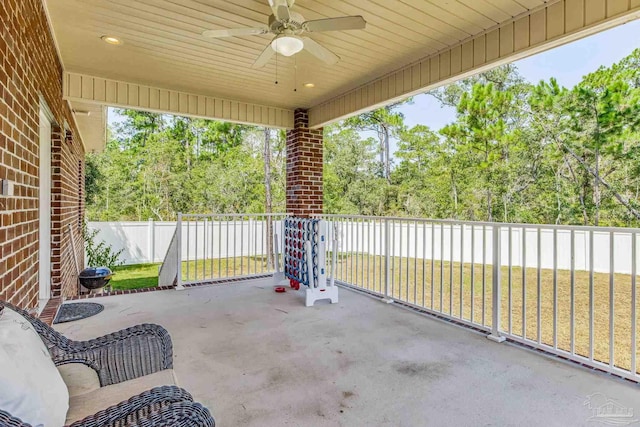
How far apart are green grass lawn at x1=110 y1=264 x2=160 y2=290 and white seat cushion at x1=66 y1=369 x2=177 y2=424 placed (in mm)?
7858

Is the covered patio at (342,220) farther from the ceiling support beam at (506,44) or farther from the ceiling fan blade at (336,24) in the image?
the ceiling fan blade at (336,24)

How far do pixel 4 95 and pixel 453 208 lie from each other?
42.1 feet

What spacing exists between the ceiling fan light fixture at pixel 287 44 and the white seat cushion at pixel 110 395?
7.24ft

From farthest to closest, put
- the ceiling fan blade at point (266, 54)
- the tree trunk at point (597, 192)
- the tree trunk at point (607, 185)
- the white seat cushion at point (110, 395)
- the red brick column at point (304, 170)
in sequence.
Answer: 1. the tree trunk at point (597, 192)
2. the tree trunk at point (607, 185)
3. the red brick column at point (304, 170)
4. the ceiling fan blade at point (266, 54)
5. the white seat cushion at point (110, 395)

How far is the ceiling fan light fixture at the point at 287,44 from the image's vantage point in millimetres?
2557

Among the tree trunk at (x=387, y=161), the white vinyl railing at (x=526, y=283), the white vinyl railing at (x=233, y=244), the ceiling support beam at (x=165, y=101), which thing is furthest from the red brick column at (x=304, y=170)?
the tree trunk at (x=387, y=161)

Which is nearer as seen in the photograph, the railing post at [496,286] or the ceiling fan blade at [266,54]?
the ceiling fan blade at [266,54]

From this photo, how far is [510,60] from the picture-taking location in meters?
3.26

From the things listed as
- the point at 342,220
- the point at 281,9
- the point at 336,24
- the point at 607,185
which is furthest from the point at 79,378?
the point at 607,185

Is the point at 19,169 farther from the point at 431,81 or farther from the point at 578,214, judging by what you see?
the point at 578,214

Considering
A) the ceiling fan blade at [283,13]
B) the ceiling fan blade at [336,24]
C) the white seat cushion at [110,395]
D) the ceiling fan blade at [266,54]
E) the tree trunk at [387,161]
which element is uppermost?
the tree trunk at [387,161]

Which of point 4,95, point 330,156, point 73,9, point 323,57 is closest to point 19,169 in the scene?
point 4,95

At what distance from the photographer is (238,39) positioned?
3.37m

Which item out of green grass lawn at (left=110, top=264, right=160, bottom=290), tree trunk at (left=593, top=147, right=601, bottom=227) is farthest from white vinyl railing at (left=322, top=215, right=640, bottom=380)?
green grass lawn at (left=110, top=264, right=160, bottom=290)
